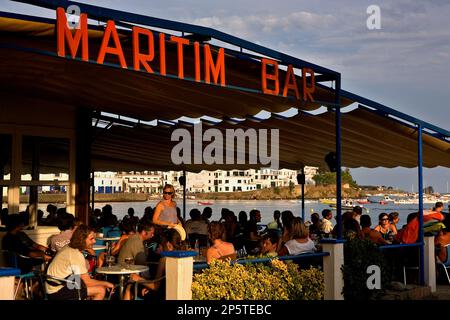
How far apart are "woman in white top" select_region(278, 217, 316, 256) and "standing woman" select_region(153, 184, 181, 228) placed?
1623mm

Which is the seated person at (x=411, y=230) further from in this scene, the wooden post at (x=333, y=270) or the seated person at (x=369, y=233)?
the wooden post at (x=333, y=270)

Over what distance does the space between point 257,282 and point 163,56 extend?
7.76ft

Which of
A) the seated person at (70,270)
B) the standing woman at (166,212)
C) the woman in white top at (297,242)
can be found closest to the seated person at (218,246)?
the woman in white top at (297,242)

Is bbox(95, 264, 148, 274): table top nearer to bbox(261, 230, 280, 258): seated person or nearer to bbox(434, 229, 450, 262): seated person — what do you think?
bbox(261, 230, 280, 258): seated person

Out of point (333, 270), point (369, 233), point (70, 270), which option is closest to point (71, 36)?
point (70, 270)

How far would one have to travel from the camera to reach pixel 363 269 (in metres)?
7.71

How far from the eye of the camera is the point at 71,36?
5.15m

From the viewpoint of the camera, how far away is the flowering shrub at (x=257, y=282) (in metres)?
5.81

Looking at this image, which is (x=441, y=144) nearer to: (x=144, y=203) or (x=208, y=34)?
(x=208, y=34)

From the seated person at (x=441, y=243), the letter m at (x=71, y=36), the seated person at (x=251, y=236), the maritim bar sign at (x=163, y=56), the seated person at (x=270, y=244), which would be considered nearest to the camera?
the letter m at (x=71, y=36)

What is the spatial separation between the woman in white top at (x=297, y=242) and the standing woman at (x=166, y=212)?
1.62 meters

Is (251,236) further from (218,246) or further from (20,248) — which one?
(20,248)

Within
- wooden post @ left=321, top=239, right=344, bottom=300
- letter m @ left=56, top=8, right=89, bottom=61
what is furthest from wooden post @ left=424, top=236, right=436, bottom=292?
letter m @ left=56, top=8, right=89, bottom=61
